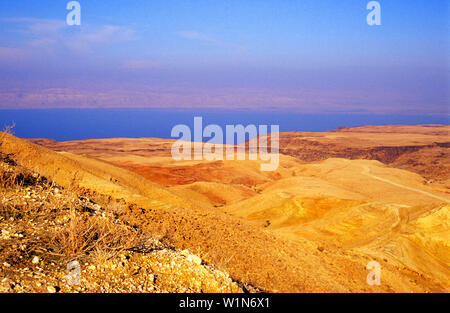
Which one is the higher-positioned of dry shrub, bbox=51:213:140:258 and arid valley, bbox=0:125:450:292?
dry shrub, bbox=51:213:140:258

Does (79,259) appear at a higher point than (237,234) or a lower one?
higher

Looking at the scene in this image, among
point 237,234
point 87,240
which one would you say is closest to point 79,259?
point 87,240

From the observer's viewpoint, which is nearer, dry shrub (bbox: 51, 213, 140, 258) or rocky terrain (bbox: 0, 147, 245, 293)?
rocky terrain (bbox: 0, 147, 245, 293)

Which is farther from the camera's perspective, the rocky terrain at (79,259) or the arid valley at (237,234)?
the arid valley at (237,234)

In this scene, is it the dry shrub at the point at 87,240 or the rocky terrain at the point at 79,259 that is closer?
the rocky terrain at the point at 79,259

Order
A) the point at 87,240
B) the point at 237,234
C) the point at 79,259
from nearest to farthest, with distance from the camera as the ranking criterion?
the point at 79,259 < the point at 87,240 < the point at 237,234

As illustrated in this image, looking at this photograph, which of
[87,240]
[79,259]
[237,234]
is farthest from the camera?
[237,234]

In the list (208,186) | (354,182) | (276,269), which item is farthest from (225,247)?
(354,182)

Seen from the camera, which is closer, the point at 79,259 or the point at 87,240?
the point at 79,259

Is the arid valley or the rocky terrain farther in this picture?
the arid valley

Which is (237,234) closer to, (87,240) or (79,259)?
(87,240)

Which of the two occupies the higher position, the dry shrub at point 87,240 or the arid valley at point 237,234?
the dry shrub at point 87,240
